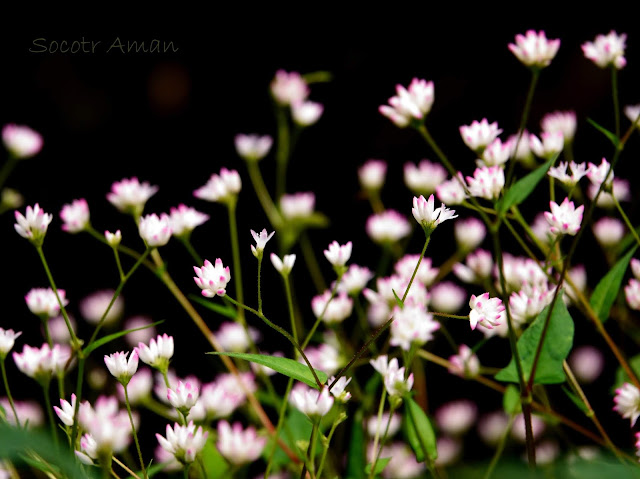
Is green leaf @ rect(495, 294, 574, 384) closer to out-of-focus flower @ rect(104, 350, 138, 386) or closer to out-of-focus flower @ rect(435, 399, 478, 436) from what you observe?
out-of-focus flower @ rect(104, 350, 138, 386)

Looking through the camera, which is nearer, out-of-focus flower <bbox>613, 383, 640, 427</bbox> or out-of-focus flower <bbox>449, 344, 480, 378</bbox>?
out-of-focus flower <bbox>613, 383, 640, 427</bbox>

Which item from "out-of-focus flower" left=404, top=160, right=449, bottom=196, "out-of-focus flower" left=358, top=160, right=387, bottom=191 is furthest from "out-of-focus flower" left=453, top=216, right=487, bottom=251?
"out-of-focus flower" left=358, top=160, right=387, bottom=191

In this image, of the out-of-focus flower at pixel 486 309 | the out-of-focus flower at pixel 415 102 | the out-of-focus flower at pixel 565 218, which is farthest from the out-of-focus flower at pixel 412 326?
the out-of-focus flower at pixel 415 102

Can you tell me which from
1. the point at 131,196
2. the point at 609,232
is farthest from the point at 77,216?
the point at 609,232

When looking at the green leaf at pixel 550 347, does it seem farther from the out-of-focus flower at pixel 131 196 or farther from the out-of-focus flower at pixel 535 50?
the out-of-focus flower at pixel 131 196

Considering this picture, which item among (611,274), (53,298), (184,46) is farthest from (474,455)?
(184,46)

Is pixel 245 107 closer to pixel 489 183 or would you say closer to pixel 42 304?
pixel 42 304
